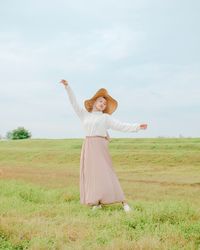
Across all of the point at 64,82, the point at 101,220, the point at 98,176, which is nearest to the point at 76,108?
the point at 64,82

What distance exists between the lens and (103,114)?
9.91 metres

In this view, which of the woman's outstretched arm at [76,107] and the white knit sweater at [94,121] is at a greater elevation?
the woman's outstretched arm at [76,107]

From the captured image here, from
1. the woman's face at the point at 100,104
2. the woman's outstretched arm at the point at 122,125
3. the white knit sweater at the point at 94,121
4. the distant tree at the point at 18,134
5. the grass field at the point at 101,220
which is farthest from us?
the distant tree at the point at 18,134

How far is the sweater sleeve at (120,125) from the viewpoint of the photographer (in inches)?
367

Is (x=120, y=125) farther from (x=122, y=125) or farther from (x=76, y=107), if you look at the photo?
(x=76, y=107)

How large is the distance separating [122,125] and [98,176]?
1.14 metres

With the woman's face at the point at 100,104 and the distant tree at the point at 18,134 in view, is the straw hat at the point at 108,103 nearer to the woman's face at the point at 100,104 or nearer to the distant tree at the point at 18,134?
the woman's face at the point at 100,104

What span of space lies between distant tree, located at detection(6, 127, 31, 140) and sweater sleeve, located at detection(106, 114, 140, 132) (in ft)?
131

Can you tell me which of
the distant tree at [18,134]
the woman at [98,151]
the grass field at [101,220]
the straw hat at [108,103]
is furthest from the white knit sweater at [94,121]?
the distant tree at [18,134]

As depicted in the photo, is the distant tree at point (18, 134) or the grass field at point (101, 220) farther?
the distant tree at point (18, 134)

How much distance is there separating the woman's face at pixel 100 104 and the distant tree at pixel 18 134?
39787mm

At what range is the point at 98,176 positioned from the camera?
9719 millimetres

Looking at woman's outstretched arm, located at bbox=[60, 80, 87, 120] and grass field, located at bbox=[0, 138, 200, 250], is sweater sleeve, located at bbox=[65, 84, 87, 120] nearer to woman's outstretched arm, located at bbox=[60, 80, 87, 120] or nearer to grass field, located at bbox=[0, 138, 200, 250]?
woman's outstretched arm, located at bbox=[60, 80, 87, 120]

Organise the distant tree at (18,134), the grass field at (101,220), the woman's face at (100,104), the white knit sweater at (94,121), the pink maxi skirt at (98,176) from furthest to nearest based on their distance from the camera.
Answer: the distant tree at (18,134) → the woman's face at (100,104) → the white knit sweater at (94,121) → the pink maxi skirt at (98,176) → the grass field at (101,220)
